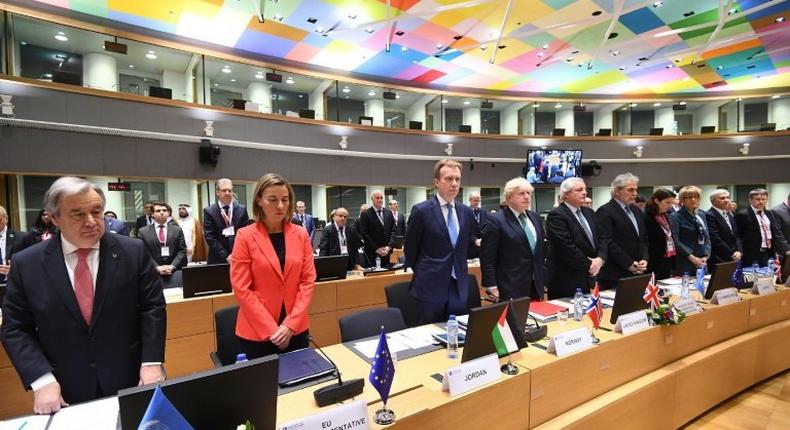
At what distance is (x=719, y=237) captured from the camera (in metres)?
4.41

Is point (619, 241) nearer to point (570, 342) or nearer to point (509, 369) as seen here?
point (570, 342)

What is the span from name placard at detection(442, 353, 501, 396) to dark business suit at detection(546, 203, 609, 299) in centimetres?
175

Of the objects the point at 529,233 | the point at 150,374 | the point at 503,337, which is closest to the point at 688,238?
the point at 529,233

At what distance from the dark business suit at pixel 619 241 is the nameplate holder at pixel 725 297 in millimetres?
622

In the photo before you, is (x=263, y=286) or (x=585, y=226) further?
(x=585, y=226)

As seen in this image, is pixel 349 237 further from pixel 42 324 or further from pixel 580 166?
pixel 580 166

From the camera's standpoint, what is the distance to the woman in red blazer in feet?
6.21

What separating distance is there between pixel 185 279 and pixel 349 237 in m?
2.74

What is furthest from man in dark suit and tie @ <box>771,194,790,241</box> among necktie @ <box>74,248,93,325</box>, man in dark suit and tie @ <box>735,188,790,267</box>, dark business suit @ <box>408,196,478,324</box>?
necktie @ <box>74,248,93,325</box>

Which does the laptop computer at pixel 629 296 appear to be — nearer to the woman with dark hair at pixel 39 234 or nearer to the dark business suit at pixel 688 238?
the dark business suit at pixel 688 238

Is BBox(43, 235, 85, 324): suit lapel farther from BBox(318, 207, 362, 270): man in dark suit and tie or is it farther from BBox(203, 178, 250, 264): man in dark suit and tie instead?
BBox(318, 207, 362, 270): man in dark suit and tie

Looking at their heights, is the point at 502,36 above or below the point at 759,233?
above

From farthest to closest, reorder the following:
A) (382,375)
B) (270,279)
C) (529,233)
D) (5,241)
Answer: (5,241) < (529,233) < (270,279) < (382,375)

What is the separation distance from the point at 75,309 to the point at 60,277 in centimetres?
13
